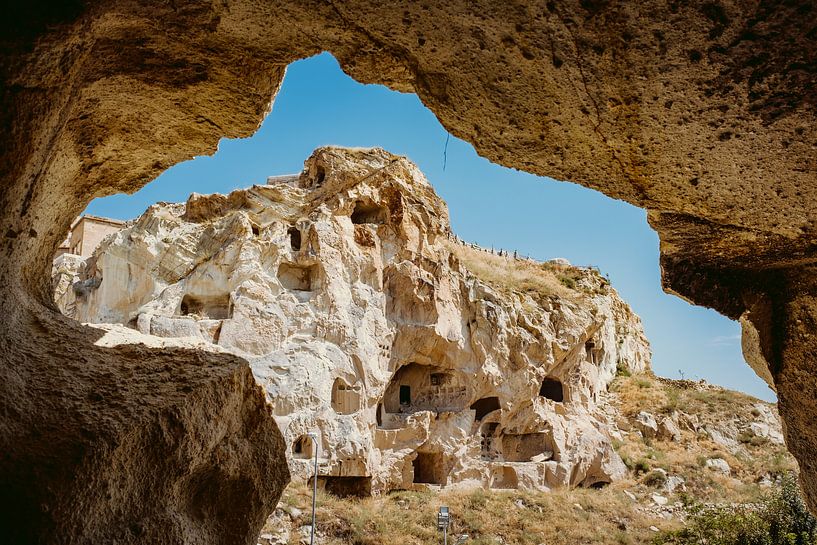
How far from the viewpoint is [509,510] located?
15852 millimetres

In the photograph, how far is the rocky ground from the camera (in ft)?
45.9

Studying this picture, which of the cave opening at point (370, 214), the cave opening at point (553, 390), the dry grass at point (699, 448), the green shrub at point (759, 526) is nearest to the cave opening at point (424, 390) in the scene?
the cave opening at point (553, 390)

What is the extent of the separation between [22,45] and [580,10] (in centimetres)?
196

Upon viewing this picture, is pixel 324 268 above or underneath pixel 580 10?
above

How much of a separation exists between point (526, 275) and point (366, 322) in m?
11.3

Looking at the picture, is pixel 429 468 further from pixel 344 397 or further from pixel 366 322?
pixel 366 322

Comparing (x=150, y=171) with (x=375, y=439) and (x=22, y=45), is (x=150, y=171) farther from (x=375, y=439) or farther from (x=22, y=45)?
(x=375, y=439)

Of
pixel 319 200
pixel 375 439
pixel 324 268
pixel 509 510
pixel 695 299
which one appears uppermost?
pixel 319 200

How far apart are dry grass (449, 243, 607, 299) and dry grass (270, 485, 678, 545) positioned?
7748 mm

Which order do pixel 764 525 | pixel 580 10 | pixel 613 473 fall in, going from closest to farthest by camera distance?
1. pixel 580 10
2. pixel 764 525
3. pixel 613 473

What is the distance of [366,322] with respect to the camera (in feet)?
57.1

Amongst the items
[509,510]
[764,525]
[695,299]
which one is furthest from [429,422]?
[695,299]

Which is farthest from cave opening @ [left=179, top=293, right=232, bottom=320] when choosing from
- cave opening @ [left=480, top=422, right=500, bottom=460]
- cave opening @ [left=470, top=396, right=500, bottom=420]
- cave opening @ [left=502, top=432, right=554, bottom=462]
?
cave opening @ [left=502, top=432, right=554, bottom=462]

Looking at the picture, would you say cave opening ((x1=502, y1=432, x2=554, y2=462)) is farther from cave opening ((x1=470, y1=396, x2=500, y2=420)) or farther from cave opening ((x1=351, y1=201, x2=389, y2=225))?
cave opening ((x1=351, y1=201, x2=389, y2=225))
